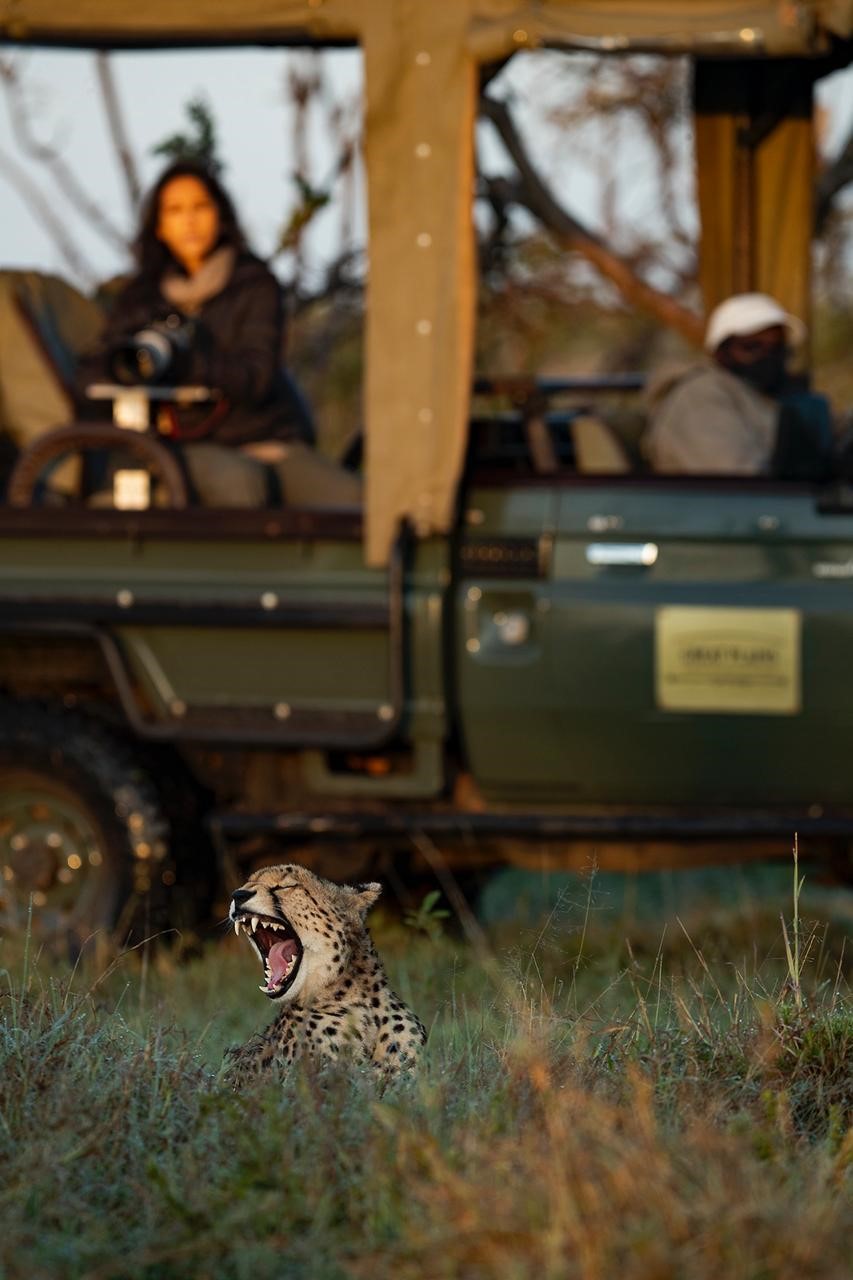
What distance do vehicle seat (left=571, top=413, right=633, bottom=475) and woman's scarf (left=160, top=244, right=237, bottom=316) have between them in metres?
1.16

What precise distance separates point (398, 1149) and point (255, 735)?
297 centimetres

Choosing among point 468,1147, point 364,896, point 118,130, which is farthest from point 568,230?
point 468,1147

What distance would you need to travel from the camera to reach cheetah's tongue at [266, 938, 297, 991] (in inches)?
114

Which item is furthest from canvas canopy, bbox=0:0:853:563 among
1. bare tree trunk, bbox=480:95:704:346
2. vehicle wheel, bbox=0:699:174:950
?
bare tree trunk, bbox=480:95:704:346

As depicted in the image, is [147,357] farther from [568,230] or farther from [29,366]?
[568,230]

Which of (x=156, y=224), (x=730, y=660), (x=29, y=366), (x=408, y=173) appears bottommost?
(x=730, y=660)

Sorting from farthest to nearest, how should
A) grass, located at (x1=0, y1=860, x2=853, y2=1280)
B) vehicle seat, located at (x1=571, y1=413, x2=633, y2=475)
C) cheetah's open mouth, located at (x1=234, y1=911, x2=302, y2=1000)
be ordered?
vehicle seat, located at (x1=571, y1=413, x2=633, y2=475) < cheetah's open mouth, located at (x1=234, y1=911, x2=302, y2=1000) < grass, located at (x1=0, y1=860, x2=853, y2=1280)

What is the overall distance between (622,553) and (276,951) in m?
2.56

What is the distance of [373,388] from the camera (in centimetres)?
517

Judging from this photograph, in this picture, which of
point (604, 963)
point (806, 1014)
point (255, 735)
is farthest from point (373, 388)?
point (806, 1014)

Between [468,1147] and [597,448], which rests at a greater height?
[597,448]

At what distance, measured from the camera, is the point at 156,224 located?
6.18 meters

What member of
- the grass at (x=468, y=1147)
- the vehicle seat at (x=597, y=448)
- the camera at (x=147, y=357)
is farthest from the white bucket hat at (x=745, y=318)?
the grass at (x=468, y=1147)

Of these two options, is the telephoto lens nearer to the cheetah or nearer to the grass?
the grass
